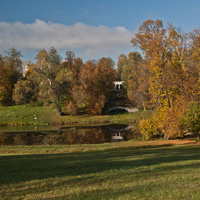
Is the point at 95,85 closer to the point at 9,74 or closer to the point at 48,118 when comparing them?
the point at 48,118

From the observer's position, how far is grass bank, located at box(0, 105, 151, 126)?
45.5m

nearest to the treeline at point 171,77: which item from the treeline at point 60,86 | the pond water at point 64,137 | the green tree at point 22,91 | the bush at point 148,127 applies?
the bush at point 148,127

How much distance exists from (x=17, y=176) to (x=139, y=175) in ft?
16.1

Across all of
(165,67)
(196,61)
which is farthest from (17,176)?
(196,61)

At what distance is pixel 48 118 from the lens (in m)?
47.8

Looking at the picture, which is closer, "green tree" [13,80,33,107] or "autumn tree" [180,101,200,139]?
"autumn tree" [180,101,200,139]

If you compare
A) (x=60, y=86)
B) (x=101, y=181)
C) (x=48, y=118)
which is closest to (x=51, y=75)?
(x=60, y=86)

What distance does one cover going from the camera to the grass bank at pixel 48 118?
4553cm

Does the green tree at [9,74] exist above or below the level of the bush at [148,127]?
above

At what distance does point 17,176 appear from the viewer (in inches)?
342

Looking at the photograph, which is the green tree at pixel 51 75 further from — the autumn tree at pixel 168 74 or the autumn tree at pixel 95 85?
the autumn tree at pixel 168 74

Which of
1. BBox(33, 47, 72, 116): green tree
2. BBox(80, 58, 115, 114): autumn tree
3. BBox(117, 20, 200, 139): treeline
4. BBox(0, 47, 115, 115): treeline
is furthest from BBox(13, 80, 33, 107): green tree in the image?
BBox(117, 20, 200, 139): treeline

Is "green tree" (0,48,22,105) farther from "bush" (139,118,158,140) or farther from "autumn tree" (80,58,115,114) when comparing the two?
"bush" (139,118,158,140)

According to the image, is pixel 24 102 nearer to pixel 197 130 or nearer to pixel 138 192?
pixel 197 130
